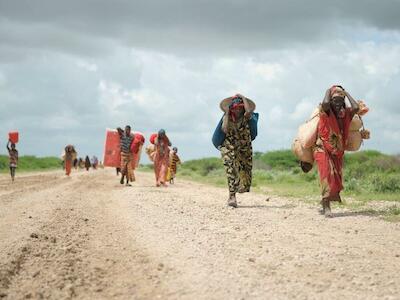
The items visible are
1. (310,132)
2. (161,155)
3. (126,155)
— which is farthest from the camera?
(161,155)

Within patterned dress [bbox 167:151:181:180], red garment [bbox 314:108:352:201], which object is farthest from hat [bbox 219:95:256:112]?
patterned dress [bbox 167:151:181:180]

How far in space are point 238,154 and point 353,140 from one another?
107 inches

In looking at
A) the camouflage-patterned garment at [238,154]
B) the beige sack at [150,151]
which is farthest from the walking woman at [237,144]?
the beige sack at [150,151]

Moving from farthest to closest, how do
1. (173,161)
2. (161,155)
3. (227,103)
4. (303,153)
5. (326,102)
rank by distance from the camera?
1. (173,161)
2. (161,155)
3. (227,103)
4. (303,153)
5. (326,102)

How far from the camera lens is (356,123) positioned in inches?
465

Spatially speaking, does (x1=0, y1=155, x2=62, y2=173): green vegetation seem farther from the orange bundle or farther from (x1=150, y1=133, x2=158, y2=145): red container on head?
the orange bundle

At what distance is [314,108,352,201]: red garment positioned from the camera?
11.3 m

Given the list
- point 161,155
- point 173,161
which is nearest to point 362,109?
point 161,155

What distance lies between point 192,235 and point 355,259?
2.40m

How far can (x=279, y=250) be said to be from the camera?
7.46 m

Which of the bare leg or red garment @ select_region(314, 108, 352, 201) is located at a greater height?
red garment @ select_region(314, 108, 352, 201)

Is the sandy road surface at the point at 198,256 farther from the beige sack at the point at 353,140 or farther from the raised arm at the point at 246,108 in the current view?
the raised arm at the point at 246,108

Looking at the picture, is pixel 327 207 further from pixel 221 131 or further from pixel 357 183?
pixel 357 183

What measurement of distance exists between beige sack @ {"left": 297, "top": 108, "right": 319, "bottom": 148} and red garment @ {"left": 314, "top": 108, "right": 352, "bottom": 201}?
20 centimetres
